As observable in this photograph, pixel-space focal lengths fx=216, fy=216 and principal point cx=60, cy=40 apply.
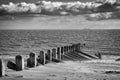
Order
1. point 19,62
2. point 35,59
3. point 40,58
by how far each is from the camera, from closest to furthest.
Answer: point 19,62 < point 35,59 < point 40,58

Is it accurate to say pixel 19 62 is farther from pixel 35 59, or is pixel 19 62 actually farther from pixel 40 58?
pixel 40 58

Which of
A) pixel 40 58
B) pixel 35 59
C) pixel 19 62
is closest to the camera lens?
pixel 19 62

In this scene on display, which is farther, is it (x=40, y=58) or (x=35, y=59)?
(x=40, y=58)

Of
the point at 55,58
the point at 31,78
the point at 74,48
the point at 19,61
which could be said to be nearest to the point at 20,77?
the point at 31,78

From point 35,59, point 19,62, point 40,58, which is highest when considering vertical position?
point 19,62

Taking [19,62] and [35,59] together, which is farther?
[35,59]

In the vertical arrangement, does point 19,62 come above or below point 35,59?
above

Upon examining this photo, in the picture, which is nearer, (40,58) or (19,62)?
(19,62)

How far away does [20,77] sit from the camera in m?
11.8

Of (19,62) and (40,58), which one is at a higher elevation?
(19,62)

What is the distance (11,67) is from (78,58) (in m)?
11.6

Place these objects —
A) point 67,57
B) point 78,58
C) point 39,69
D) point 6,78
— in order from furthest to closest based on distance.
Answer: point 78,58 → point 67,57 → point 39,69 → point 6,78

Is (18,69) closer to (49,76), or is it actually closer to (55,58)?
(49,76)

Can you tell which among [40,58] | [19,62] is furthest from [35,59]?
[19,62]
